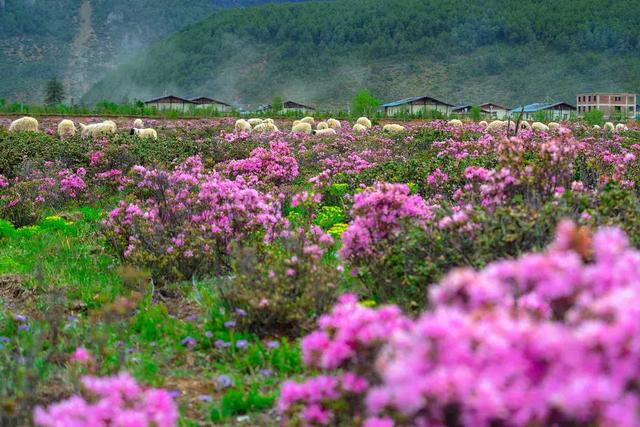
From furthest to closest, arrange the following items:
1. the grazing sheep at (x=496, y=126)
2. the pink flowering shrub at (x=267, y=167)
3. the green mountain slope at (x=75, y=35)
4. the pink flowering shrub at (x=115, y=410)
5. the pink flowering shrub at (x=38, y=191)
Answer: the green mountain slope at (x=75, y=35) → the grazing sheep at (x=496, y=126) → the pink flowering shrub at (x=267, y=167) → the pink flowering shrub at (x=38, y=191) → the pink flowering shrub at (x=115, y=410)

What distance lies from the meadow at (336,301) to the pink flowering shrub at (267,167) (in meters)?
Result: 0.05

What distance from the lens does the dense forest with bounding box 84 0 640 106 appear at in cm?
11788

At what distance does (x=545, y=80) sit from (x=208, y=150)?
356ft

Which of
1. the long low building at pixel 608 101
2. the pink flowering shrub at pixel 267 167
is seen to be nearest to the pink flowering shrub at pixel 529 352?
the pink flowering shrub at pixel 267 167

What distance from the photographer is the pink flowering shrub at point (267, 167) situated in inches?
462

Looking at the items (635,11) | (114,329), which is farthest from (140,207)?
(635,11)

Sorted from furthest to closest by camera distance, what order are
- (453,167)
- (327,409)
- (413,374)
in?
1. (453,167)
2. (327,409)
3. (413,374)

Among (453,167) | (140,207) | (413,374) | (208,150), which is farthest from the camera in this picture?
(208,150)

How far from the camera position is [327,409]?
285cm

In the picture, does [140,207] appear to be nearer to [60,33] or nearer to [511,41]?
[511,41]

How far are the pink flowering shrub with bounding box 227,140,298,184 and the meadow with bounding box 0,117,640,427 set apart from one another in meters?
0.05

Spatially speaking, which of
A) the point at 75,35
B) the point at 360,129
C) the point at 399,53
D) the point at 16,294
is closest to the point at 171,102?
the point at 360,129

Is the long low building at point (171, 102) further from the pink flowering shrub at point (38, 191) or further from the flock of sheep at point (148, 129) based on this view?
the pink flowering shrub at point (38, 191)

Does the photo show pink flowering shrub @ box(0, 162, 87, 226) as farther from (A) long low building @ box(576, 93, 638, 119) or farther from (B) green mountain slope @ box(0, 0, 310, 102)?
(B) green mountain slope @ box(0, 0, 310, 102)
